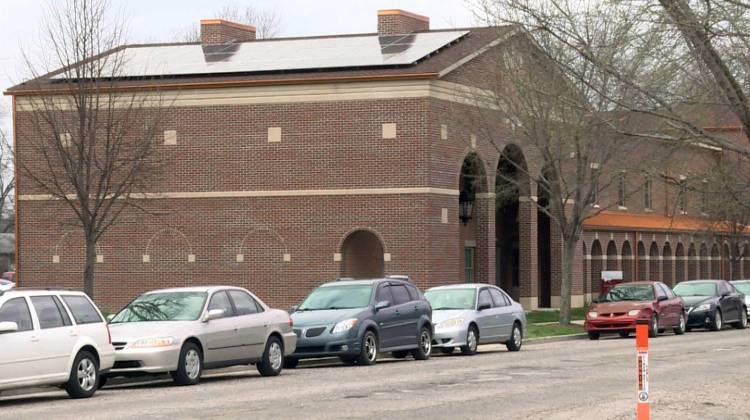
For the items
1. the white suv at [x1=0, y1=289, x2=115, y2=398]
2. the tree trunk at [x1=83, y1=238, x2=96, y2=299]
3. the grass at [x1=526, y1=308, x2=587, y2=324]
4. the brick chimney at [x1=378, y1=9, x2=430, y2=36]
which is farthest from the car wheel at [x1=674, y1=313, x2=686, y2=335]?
the white suv at [x1=0, y1=289, x2=115, y2=398]

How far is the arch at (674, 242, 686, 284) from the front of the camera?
7281 cm

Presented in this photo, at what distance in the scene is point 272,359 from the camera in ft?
79.3

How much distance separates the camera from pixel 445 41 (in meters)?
48.5

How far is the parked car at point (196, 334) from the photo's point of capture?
21594mm

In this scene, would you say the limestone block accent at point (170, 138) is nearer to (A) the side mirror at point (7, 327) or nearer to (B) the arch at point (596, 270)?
(B) the arch at point (596, 270)

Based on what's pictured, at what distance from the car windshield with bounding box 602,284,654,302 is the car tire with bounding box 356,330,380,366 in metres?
13.4

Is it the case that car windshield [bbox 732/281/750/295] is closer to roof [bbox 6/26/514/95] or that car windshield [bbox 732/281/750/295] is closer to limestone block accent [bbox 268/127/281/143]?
roof [bbox 6/26/514/95]

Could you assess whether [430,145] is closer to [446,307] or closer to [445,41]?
[445,41]

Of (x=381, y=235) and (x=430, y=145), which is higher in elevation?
(x=430, y=145)

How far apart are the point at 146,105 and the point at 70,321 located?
89.7 feet

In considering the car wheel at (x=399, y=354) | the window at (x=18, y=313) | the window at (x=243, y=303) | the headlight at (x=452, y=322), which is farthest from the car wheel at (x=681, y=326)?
the window at (x=18, y=313)

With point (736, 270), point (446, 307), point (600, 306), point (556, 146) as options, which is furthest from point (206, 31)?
point (736, 270)

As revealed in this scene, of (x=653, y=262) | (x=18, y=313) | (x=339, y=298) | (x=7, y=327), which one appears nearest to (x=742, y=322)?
(x=339, y=298)

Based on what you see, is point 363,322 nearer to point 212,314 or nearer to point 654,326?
point 212,314
